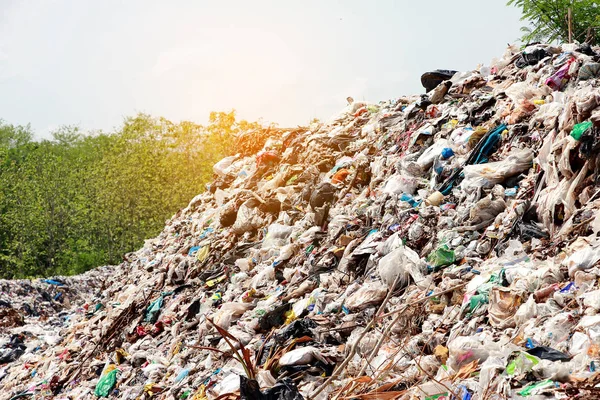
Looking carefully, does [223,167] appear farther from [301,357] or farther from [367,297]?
[301,357]

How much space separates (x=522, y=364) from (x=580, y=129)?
202 centimetres

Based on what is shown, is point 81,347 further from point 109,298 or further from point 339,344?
point 339,344

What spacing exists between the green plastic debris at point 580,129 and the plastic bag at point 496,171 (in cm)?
69

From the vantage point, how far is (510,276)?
3.54 metres

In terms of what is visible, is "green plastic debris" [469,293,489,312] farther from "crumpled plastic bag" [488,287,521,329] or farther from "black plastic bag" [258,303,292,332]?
"black plastic bag" [258,303,292,332]

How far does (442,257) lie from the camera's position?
421 cm

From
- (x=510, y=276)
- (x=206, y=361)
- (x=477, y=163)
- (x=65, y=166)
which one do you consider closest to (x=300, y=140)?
(x=477, y=163)

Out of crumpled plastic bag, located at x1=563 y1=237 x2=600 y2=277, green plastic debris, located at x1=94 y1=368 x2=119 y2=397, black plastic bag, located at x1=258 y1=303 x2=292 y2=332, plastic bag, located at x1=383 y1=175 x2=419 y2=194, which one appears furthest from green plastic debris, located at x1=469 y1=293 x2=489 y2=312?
green plastic debris, located at x1=94 y1=368 x2=119 y2=397

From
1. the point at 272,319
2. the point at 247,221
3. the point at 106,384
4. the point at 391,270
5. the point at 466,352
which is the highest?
the point at 247,221

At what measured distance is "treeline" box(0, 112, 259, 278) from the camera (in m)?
19.7

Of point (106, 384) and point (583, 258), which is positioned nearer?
point (583, 258)

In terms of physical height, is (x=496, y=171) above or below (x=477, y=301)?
above

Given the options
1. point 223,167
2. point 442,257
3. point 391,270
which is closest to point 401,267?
point 391,270

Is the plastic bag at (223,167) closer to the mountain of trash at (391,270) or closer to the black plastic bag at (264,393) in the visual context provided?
the mountain of trash at (391,270)
